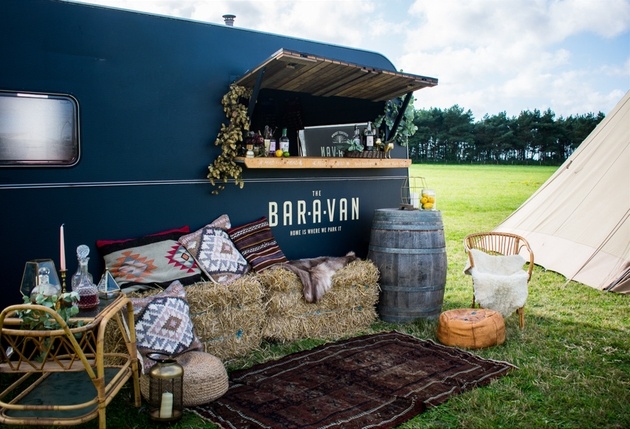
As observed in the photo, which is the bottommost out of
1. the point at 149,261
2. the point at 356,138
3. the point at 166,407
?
the point at 166,407

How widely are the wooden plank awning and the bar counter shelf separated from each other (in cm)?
63

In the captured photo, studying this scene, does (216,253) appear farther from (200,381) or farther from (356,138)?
(356,138)

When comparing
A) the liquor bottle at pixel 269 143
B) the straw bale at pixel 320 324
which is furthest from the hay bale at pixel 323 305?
the liquor bottle at pixel 269 143

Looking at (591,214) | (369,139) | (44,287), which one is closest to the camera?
(44,287)

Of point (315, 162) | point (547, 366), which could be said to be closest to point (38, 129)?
point (315, 162)

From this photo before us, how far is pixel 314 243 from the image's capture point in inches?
→ 216

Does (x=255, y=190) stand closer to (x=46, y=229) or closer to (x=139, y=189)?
(x=139, y=189)

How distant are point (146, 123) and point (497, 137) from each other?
31.8 m

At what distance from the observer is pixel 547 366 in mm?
3996

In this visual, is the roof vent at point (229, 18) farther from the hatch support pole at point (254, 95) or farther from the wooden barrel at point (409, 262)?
the wooden barrel at point (409, 262)

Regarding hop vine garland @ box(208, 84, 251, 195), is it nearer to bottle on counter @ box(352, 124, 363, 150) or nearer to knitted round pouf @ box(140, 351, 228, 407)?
bottle on counter @ box(352, 124, 363, 150)

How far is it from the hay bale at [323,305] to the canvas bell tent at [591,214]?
3095mm

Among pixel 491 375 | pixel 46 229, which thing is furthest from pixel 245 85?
pixel 491 375

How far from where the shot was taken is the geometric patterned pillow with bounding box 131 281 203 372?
3.54m
